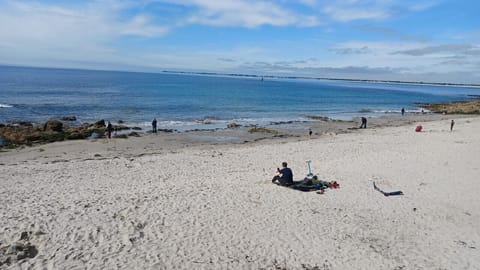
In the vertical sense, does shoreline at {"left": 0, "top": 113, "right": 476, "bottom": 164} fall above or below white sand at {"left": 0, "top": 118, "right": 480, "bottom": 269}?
below

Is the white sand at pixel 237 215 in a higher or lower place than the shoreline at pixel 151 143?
higher

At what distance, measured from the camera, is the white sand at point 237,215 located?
24.6 ft

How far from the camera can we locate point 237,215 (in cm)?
973

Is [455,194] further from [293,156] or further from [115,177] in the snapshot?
[115,177]

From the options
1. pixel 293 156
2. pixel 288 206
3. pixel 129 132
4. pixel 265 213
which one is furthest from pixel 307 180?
pixel 129 132

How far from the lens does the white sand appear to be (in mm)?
7500

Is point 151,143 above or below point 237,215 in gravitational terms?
below

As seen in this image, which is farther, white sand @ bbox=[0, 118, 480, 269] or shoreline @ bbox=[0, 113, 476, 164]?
shoreline @ bbox=[0, 113, 476, 164]

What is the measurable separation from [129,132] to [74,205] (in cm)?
2044

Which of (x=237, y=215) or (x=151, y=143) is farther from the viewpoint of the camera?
(x=151, y=143)

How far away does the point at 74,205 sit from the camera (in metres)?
9.85

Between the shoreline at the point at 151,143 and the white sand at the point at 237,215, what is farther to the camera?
the shoreline at the point at 151,143

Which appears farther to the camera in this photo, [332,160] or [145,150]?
[145,150]

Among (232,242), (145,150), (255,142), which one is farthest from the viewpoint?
(255,142)
